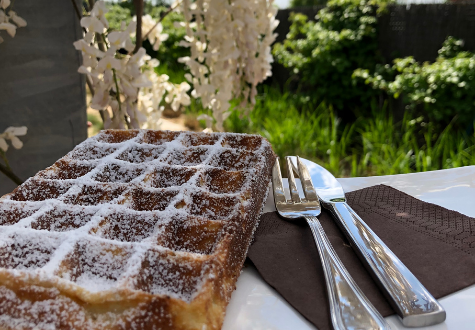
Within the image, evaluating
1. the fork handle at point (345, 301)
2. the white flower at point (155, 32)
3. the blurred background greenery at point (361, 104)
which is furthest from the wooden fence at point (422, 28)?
the fork handle at point (345, 301)

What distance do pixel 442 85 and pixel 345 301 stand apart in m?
2.90

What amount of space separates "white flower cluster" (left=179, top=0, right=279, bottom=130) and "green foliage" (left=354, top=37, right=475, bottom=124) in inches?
72.8

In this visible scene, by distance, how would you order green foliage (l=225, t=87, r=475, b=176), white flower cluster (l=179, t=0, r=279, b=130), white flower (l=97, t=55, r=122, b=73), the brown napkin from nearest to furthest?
the brown napkin
white flower (l=97, t=55, r=122, b=73)
white flower cluster (l=179, t=0, r=279, b=130)
green foliage (l=225, t=87, r=475, b=176)

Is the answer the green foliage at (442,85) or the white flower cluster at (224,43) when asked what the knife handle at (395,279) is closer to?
the white flower cluster at (224,43)

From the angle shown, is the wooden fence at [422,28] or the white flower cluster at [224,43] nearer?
the white flower cluster at [224,43]

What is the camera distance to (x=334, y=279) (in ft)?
2.21

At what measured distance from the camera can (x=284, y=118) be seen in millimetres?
3715

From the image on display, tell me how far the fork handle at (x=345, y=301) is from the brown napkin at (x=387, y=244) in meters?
0.02

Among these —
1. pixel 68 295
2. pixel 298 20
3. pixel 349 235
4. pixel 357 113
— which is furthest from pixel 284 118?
pixel 68 295

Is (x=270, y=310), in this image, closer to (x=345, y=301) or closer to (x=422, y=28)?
(x=345, y=301)

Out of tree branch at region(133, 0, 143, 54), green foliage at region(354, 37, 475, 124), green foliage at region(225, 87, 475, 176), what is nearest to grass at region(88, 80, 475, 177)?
green foliage at region(225, 87, 475, 176)

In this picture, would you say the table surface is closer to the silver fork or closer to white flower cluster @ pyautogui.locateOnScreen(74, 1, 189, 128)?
the silver fork

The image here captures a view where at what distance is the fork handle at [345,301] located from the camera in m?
0.58

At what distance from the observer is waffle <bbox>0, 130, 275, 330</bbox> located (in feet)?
1.79
